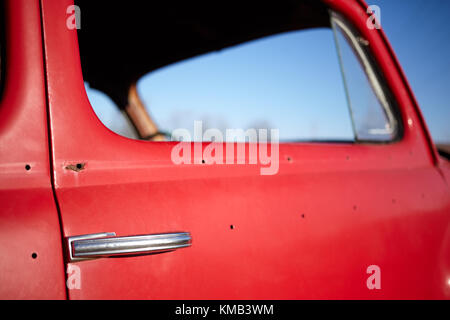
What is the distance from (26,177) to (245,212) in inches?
22.8

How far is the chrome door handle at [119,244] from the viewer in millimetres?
697

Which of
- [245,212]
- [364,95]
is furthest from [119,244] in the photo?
[364,95]

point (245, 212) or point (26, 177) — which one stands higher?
point (26, 177)

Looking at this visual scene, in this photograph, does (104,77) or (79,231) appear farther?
(104,77)

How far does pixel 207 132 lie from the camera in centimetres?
112

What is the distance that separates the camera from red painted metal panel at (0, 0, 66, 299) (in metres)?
0.66


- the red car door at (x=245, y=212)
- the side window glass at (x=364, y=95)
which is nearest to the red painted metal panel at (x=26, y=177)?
the red car door at (x=245, y=212)

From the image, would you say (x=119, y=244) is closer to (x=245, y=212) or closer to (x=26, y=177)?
(x=26, y=177)

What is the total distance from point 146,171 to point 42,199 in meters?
0.25

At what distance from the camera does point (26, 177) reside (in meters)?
0.72

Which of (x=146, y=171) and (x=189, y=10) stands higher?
(x=189, y=10)

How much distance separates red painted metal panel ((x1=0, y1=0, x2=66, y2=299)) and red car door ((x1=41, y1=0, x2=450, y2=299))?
0.03 meters
